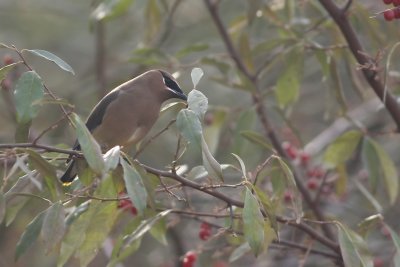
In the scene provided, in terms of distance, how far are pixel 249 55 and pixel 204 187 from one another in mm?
1752

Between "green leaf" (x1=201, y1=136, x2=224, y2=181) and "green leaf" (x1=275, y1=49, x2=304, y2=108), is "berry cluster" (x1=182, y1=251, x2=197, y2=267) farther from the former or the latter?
"green leaf" (x1=201, y1=136, x2=224, y2=181)

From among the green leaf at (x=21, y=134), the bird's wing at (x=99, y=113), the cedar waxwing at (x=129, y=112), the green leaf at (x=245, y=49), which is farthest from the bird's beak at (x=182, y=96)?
the green leaf at (x=21, y=134)

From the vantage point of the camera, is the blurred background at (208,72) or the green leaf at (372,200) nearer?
the green leaf at (372,200)

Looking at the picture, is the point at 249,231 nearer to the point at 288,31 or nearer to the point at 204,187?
the point at 204,187

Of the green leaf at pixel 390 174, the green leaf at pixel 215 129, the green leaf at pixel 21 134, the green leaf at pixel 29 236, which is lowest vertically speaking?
the green leaf at pixel 390 174

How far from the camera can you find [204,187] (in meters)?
2.76

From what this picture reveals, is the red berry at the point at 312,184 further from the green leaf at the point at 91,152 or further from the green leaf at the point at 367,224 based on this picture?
the green leaf at the point at 91,152

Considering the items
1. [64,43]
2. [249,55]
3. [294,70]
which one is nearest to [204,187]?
[294,70]

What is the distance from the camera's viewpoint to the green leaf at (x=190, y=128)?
8.03 feet

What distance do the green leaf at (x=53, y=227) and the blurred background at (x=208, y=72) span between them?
167 centimetres

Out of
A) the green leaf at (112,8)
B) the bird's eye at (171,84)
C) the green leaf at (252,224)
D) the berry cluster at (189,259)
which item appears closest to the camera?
the green leaf at (252,224)

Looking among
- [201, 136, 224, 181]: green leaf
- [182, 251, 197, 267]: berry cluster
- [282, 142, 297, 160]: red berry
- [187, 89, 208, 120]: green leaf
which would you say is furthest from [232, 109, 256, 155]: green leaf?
[187, 89, 208, 120]: green leaf

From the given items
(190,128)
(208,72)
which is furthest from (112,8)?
(208,72)

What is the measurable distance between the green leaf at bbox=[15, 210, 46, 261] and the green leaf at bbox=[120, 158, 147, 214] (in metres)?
0.30
